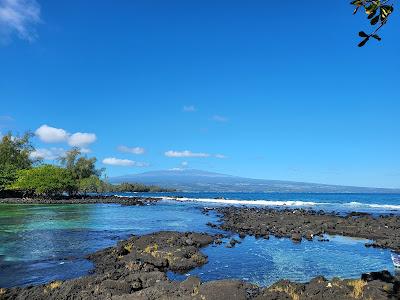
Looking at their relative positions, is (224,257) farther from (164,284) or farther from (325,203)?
(325,203)

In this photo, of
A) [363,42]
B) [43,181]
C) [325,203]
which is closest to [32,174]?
[43,181]

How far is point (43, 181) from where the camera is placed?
316 feet

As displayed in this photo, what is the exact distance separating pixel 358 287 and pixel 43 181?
93.7 meters

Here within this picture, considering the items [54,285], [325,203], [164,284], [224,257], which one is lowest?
[224,257]

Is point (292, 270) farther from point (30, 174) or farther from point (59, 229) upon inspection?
point (30, 174)

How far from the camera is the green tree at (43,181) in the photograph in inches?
3765

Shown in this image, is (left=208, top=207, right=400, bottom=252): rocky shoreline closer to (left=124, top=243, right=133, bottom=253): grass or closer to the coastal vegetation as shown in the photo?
(left=124, top=243, right=133, bottom=253): grass

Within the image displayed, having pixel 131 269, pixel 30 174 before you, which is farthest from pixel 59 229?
pixel 30 174

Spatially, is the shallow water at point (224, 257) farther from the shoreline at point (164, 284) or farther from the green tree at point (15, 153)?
the green tree at point (15, 153)

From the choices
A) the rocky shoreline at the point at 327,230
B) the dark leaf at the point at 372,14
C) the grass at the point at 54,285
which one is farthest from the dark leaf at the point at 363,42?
the rocky shoreline at the point at 327,230

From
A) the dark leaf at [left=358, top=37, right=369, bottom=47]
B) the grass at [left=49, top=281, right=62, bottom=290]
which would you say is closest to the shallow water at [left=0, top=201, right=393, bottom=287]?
the grass at [left=49, top=281, right=62, bottom=290]

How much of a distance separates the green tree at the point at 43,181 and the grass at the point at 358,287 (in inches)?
3641

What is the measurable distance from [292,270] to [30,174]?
3471 inches

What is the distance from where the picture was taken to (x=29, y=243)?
31094 mm
